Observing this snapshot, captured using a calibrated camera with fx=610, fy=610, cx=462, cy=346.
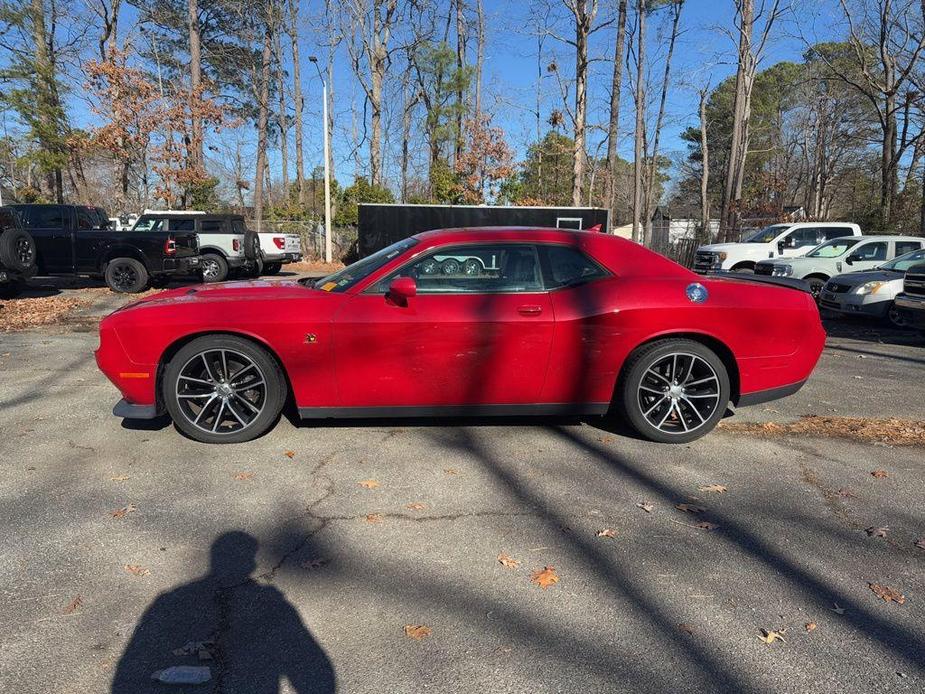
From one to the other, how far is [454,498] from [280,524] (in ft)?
3.18

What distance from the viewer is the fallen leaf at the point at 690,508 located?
341 cm

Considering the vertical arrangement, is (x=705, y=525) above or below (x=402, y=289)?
below

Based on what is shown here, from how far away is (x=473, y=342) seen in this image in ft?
13.4

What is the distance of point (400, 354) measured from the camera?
4.08 meters

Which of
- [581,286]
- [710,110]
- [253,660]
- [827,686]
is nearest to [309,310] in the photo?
[581,286]

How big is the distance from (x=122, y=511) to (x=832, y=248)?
14.2 m

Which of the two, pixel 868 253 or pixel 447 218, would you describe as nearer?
pixel 868 253

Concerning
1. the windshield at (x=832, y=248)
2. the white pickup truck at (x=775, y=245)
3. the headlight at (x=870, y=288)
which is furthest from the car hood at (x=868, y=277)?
the white pickup truck at (x=775, y=245)

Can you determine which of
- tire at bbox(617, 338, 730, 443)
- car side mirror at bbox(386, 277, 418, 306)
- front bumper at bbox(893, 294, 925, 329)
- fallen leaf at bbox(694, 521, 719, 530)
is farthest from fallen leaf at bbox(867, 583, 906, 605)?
front bumper at bbox(893, 294, 925, 329)

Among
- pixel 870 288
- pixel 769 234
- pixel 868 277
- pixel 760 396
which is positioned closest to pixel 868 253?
pixel 868 277

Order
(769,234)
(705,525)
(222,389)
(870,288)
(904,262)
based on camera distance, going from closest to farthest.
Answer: (705,525) < (222,389) < (870,288) < (904,262) < (769,234)

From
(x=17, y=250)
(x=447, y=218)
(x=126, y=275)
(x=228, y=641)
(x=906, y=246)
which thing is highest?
(x=447, y=218)

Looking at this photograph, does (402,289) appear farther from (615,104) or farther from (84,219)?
(615,104)

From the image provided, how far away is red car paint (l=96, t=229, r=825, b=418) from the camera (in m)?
4.06
